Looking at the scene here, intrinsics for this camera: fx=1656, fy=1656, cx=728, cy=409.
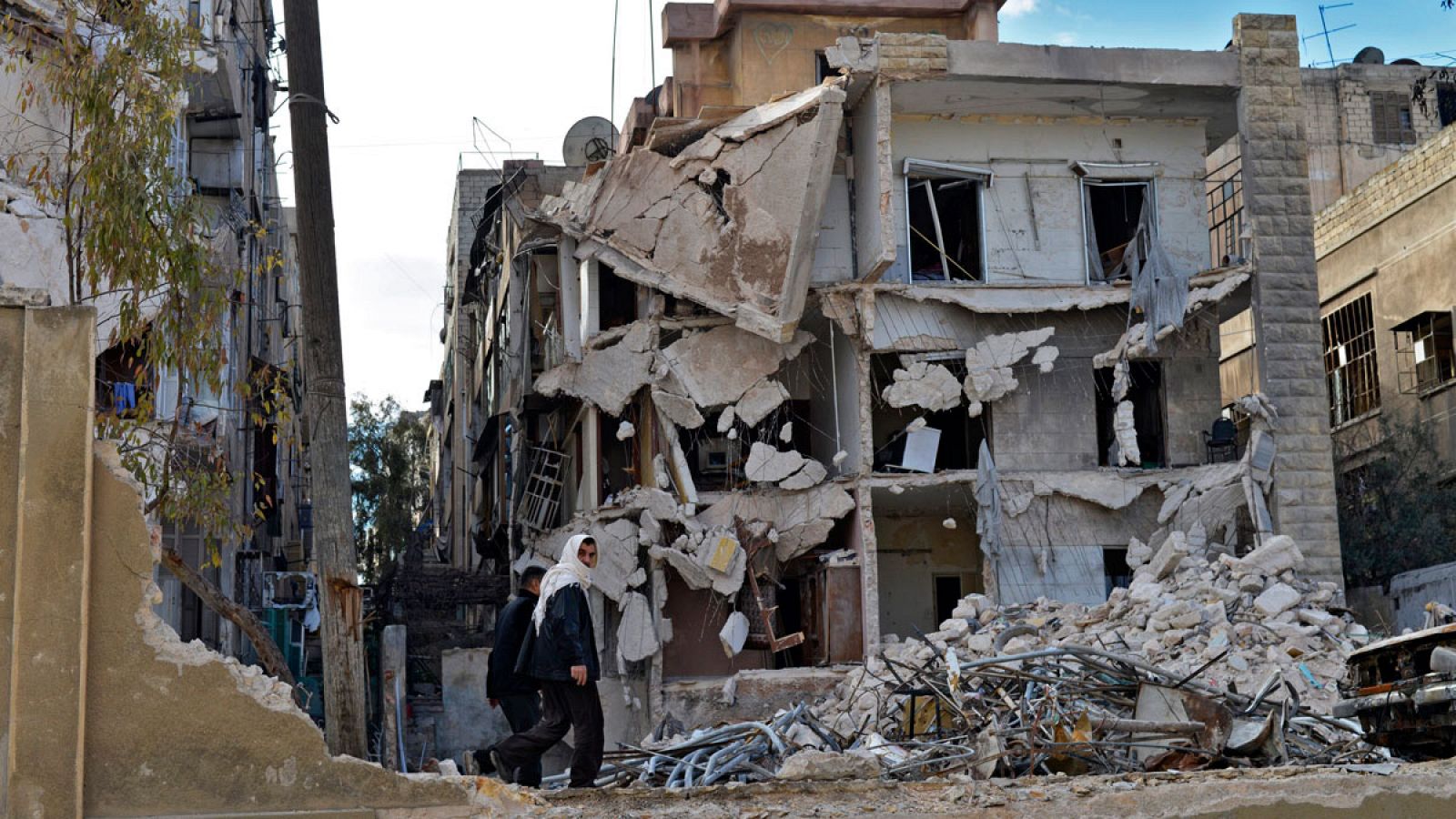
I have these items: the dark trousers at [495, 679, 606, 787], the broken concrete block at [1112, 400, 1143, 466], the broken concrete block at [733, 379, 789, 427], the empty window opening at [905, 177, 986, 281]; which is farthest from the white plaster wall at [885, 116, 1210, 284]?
the dark trousers at [495, 679, 606, 787]

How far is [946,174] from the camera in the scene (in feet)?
84.5

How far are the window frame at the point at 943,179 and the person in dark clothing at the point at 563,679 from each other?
15.9m

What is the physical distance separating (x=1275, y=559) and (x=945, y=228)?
28.0 ft

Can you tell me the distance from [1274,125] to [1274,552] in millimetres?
7483

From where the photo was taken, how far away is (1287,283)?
24.9 meters

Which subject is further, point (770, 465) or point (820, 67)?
point (820, 67)

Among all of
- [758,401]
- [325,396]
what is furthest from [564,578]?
[758,401]

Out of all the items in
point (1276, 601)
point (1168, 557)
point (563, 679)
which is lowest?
point (563, 679)

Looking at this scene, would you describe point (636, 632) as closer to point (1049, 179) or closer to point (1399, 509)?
point (1049, 179)

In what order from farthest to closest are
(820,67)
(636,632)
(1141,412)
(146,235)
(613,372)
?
(820,67) → (1141,412) → (613,372) → (636,632) → (146,235)

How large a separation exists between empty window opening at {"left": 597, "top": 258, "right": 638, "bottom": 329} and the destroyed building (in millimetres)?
605

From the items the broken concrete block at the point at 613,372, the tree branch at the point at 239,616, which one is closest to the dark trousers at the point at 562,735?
the tree branch at the point at 239,616

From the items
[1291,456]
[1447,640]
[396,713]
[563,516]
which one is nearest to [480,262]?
[563,516]

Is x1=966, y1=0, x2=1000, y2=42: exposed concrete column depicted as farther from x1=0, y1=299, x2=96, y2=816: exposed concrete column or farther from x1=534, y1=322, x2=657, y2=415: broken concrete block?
x1=0, y1=299, x2=96, y2=816: exposed concrete column
